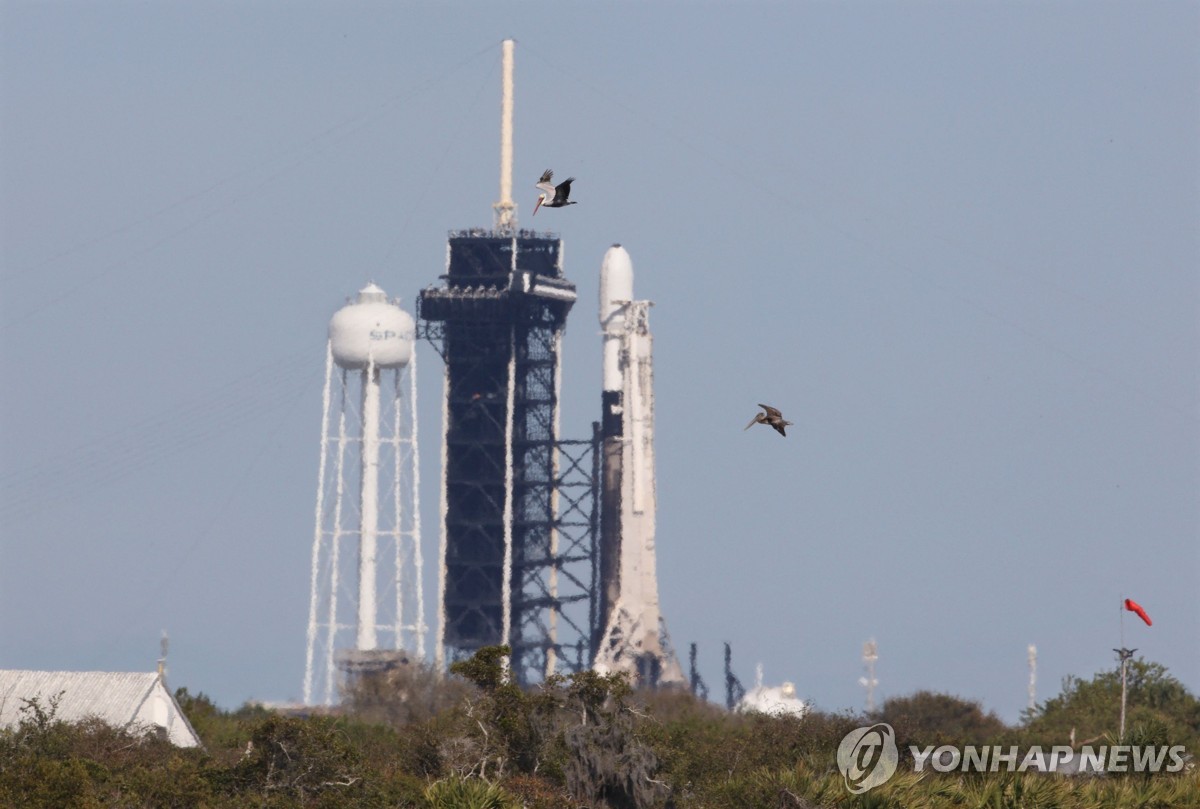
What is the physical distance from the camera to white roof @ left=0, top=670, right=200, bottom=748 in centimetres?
11856

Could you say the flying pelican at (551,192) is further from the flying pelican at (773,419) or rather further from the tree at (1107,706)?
the tree at (1107,706)

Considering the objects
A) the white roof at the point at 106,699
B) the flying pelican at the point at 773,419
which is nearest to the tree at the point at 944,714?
the white roof at the point at 106,699

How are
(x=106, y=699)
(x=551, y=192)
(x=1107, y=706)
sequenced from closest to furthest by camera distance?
(x=551, y=192)
(x=106, y=699)
(x=1107, y=706)

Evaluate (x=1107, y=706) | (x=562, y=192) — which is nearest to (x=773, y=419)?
(x=562, y=192)

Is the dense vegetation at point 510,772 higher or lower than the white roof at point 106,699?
lower

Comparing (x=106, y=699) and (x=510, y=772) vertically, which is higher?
(x=106, y=699)

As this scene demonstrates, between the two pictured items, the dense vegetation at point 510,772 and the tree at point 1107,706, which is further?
the tree at point 1107,706

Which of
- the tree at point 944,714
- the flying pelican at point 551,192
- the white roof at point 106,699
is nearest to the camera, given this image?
the flying pelican at point 551,192

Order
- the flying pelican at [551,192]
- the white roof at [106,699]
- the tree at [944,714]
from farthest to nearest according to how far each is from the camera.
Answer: the tree at [944,714] < the white roof at [106,699] < the flying pelican at [551,192]

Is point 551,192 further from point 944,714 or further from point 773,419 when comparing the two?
point 944,714

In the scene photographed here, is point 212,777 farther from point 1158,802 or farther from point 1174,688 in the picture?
point 1174,688

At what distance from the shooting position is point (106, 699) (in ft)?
396

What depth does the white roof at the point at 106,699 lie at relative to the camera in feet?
389

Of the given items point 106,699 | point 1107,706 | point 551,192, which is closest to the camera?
point 551,192
